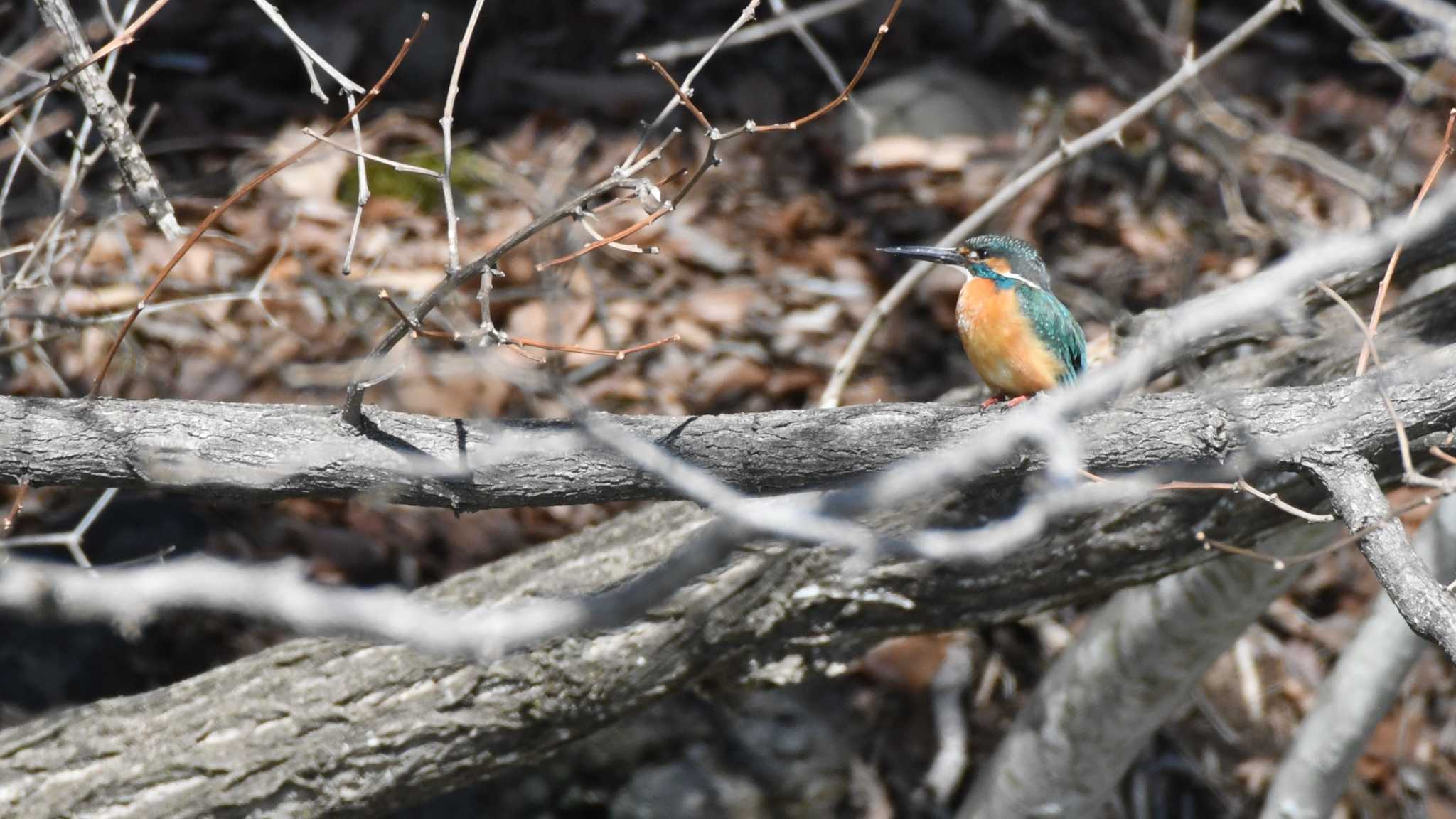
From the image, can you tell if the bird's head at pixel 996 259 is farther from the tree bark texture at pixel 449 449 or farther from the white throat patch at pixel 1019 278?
the tree bark texture at pixel 449 449

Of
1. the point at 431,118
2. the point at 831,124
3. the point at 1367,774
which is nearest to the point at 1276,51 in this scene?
the point at 831,124

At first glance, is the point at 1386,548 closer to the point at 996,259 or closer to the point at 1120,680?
the point at 1120,680

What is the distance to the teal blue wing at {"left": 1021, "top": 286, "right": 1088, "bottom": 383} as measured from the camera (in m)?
3.29

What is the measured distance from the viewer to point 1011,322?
3225mm

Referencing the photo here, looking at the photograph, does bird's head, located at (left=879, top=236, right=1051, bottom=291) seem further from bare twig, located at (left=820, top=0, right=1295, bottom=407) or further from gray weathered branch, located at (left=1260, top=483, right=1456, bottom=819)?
gray weathered branch, located at (left=1260, top=483, right=1456, bottom=819)

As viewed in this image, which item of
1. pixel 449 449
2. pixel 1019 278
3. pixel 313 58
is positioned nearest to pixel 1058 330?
pixel 1019 278

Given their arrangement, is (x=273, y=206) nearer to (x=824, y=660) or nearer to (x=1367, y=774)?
(x=824, y=660)

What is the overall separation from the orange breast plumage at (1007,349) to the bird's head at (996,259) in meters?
0.26

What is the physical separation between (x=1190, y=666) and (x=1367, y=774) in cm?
181

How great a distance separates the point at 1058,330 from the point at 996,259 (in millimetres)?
427

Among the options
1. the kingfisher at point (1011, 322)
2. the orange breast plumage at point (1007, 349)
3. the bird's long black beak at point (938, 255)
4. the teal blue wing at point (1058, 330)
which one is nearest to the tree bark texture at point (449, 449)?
the kingfisher at point (1011, 322)

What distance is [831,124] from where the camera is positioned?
20.2 ft

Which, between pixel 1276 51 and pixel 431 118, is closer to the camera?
pixel 431 118

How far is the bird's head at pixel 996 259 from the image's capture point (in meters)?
3.63
